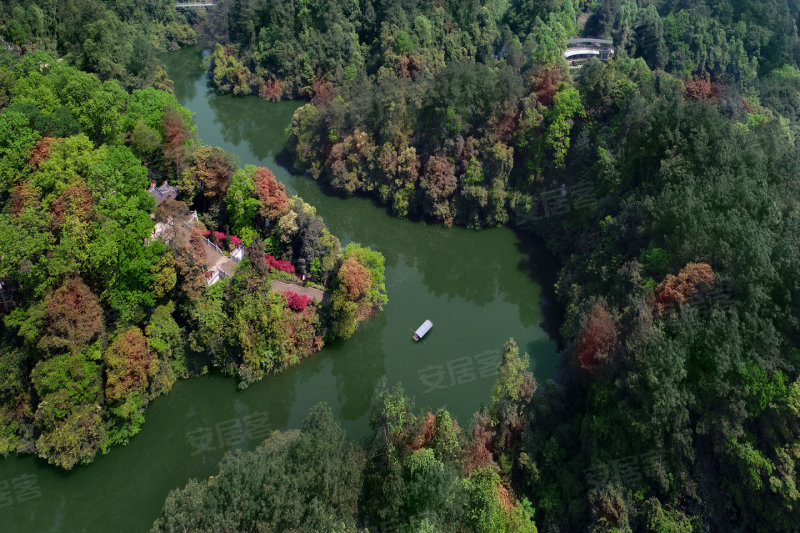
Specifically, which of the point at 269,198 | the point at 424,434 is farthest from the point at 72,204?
the point at 424,434

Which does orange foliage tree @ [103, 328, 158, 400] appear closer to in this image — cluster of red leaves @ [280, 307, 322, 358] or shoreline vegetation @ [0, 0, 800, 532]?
shoreline vegetation @ [0, 0, 800, 532]

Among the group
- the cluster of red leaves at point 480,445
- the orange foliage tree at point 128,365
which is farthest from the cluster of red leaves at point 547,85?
the orange foliage tree at point 128,365

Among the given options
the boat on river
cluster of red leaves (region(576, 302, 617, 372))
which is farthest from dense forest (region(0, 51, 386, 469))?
cluster of red leaves (region(576, 302, 617, 372))

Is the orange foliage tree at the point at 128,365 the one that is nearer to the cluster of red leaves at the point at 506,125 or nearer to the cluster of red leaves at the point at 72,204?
the cluster of red leaves at the point at 72,204

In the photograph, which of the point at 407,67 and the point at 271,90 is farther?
the point at 271,90

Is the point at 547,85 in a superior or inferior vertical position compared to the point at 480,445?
superior

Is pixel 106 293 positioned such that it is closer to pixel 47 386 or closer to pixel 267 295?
pixel 47 386

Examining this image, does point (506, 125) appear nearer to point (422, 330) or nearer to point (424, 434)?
point (422, 330)
